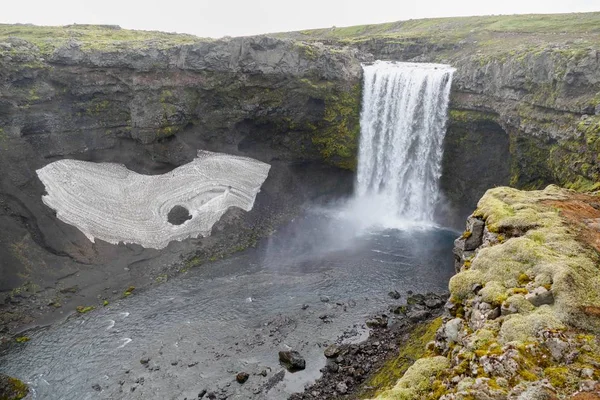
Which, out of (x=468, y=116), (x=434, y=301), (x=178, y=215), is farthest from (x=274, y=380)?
(x=468, y=116)

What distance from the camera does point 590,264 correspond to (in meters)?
14.1

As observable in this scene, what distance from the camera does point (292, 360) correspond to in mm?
23859

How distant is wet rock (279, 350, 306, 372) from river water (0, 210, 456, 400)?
1.31 ft

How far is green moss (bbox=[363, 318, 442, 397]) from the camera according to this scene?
20109mm

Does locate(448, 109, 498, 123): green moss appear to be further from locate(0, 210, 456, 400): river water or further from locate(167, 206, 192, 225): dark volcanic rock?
locate(167, 206, 192, 225): dark volcanic rock

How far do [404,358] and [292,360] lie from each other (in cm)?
623

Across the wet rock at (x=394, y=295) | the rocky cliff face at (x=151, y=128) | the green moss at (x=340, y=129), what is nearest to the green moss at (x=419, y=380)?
the wet rock at (x=394, y=295)

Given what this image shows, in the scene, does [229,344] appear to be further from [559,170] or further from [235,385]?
[559,170]

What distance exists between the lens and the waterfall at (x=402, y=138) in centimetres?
4134

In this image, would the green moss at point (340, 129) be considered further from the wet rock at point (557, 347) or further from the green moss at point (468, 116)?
the wet rock at point (557, 347)

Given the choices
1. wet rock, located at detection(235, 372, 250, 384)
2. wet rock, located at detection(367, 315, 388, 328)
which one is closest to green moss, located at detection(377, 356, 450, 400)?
wet rock, located at detection(235, 372, 250, 384)

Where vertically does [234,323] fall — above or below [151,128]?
below

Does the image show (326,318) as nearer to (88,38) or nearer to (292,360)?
(292,360)

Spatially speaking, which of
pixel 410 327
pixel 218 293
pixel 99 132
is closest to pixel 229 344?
pixel 218 293
